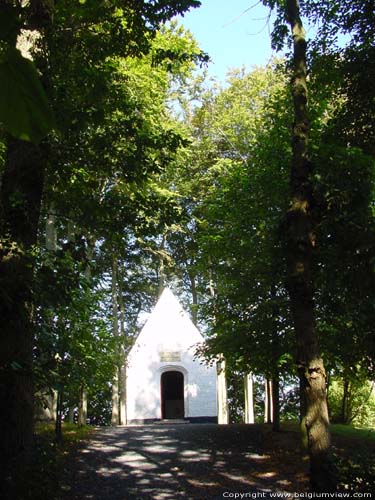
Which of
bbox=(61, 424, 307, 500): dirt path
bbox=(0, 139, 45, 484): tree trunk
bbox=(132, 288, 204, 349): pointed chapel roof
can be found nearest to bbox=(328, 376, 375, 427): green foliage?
bbox=(61, 424, 307, 500): dirt path

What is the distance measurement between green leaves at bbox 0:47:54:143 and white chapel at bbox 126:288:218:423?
22.5m

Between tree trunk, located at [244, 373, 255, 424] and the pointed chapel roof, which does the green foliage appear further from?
the pointed chapel roof

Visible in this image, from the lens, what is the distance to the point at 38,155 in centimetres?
575

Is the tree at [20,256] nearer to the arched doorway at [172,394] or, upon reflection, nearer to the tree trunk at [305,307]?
the tree trunk at [305,307]

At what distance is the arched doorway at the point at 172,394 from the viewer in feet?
82.2

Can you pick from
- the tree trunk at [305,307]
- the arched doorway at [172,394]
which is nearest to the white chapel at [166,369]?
the arched doorway at [172,394]

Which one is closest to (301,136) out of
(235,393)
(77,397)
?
(77,397)

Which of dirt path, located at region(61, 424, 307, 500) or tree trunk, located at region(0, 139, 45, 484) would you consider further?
dirt path, located at region(61, 424, 307, 500)

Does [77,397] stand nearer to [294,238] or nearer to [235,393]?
[294,238]

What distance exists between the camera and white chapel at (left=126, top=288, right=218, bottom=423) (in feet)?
75.3

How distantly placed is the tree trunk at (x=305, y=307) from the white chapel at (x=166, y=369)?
17.7m

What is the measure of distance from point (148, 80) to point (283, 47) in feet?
28.4

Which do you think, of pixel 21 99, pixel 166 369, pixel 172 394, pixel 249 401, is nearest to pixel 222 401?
pixel 249 401

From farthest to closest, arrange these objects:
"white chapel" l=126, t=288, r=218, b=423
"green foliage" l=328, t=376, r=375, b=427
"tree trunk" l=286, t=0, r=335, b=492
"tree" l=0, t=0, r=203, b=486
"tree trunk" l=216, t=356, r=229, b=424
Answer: "tree trunk" l=216, t=356, r=229, b=424 < "white chapel" l=126, t=288, r=218, b=423 < "green foliage" l=328, t=376, r=375, b=427 < "tree trunk" l=286, t=0, r=335, b=492 < "tree" l=0, t=0, r=203, b=486
